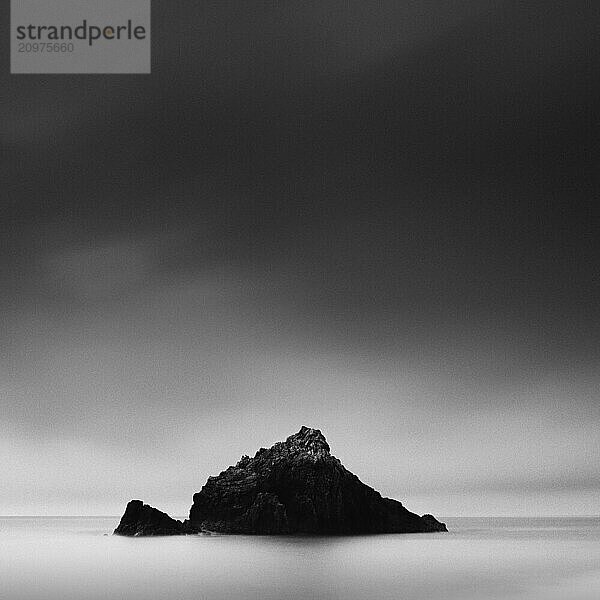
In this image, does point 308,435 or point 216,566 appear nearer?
point 216,566

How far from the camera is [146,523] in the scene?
86.4 meters

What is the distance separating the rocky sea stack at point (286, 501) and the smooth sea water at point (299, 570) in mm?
3584

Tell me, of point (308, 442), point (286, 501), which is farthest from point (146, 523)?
point (308, 442)

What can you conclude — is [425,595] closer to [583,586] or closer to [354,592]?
[354,592]

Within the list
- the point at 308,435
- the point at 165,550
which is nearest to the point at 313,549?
the point at 165,550

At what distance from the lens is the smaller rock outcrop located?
275ft

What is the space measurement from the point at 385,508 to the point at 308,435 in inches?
464

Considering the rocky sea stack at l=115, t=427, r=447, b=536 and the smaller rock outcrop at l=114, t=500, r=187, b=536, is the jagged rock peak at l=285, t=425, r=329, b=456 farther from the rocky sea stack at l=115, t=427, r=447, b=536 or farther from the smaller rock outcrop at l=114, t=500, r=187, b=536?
the smaller rock outcrop at l=114, t=500, r=187, b=536

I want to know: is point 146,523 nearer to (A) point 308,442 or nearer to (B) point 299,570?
(A) point 308,442

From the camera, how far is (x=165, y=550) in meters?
69.5

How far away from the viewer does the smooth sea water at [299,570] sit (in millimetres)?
42500

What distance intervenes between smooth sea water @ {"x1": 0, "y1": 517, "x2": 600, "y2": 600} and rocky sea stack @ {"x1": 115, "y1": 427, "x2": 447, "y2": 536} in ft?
11.8

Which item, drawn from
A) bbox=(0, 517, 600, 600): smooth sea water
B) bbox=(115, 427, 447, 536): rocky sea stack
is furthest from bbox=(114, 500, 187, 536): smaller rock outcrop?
bbox=(0, 517, 600, 600): smooth sea water

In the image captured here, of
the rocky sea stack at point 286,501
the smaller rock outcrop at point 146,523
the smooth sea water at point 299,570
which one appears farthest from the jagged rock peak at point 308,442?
the smaller rock outcrop at point 146,523
